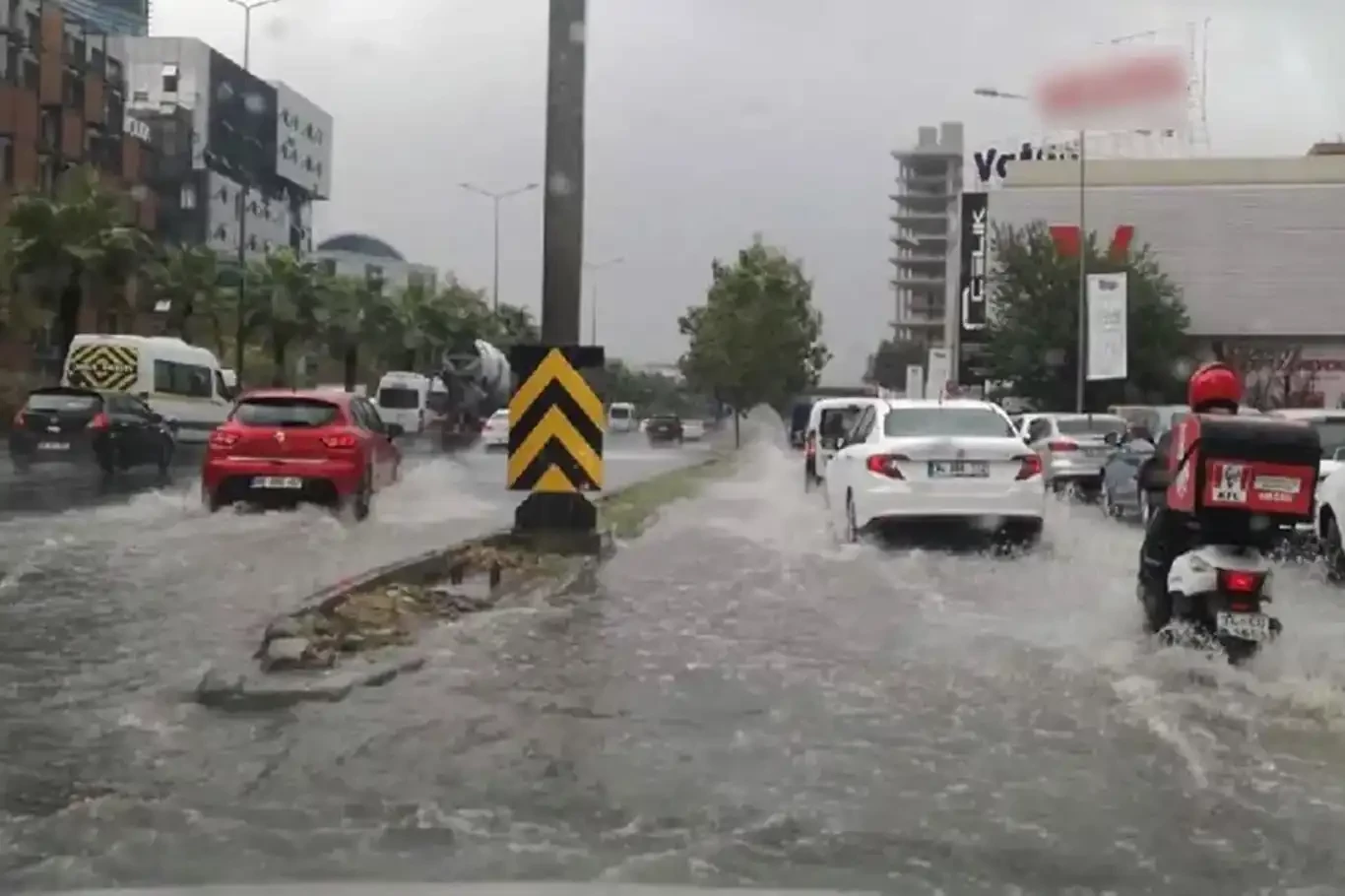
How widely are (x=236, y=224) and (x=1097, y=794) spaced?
9793cm

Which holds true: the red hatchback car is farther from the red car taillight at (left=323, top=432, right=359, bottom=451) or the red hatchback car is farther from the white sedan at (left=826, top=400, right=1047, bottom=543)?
the white sedan at (left=826, top=400, right=1047, bottom=543)

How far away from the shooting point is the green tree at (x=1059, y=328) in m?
62.0

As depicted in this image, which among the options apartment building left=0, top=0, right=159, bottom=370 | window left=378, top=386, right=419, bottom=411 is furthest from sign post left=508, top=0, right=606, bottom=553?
window left=378, top=386, right=419, bottom=411

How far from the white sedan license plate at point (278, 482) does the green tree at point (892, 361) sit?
10109cm

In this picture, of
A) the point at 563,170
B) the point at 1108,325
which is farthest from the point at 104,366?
the point at 563,170

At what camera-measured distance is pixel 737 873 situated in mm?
5922

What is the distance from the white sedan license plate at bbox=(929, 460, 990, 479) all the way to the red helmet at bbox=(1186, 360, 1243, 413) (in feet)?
23.6

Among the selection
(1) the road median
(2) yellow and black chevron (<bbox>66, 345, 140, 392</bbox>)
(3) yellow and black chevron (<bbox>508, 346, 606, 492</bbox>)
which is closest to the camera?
(1) the road median

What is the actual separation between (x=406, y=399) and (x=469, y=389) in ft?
8.80

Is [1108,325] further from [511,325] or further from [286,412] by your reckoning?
[511,325]

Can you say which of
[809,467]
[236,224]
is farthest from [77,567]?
[236,224]

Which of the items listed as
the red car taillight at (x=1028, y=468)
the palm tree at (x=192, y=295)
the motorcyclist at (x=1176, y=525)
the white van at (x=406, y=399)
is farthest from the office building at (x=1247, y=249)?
the motorcyclist at (x=1176, y=525)

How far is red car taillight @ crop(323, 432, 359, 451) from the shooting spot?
20016 mm

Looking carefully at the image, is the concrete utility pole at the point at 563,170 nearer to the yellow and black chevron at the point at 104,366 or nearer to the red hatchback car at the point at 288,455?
the red hatchback car at the point at 288,455
